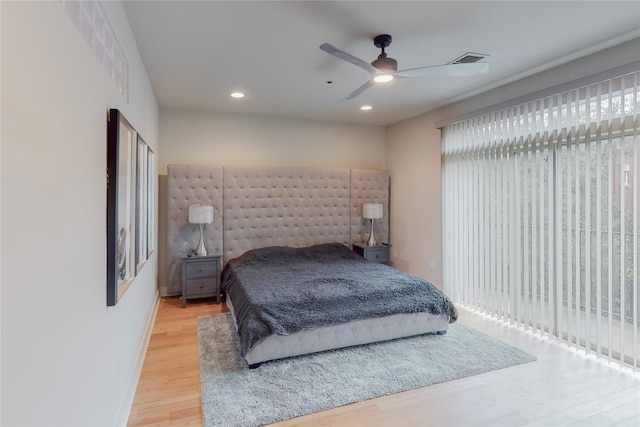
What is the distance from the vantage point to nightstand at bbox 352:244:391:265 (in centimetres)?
494

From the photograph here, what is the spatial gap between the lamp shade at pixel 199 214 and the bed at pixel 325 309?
815mm

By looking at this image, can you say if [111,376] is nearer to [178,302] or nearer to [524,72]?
[178,302]

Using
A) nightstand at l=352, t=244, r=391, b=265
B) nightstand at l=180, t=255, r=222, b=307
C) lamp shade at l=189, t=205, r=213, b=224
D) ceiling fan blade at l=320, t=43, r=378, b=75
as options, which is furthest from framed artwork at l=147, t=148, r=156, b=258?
nightstand at l=352, t=244, r=391, b=265

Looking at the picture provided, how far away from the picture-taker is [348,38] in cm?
252

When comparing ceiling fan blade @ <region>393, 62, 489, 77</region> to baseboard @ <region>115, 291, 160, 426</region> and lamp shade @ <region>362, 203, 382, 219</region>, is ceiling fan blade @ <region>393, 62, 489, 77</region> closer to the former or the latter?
lamp shade @ <region>362, 203, 382, 219</region>

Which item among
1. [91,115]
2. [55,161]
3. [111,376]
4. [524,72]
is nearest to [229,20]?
[91,115]

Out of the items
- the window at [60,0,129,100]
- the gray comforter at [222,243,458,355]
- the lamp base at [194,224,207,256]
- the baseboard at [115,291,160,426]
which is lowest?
the baseboard at [115,291,160,426]

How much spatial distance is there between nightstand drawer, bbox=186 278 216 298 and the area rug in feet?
3.23

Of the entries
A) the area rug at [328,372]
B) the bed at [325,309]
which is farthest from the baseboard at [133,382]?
the bed at [325,309]

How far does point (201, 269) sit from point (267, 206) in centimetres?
124

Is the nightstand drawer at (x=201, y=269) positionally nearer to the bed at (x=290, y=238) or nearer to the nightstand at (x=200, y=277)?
the nightstand at (x=200, y=277)

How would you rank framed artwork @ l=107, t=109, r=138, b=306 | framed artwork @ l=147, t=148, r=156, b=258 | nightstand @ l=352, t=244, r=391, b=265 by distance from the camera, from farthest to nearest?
nightstand @ l=352, t=244, r=391, b=265
framed artwork @ l=147, t=148, r=156, b=258
framed artwork @ l=107, t=109, r=138, b=306

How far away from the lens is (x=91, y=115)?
1396 millimetres

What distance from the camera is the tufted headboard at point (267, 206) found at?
14.3ft
